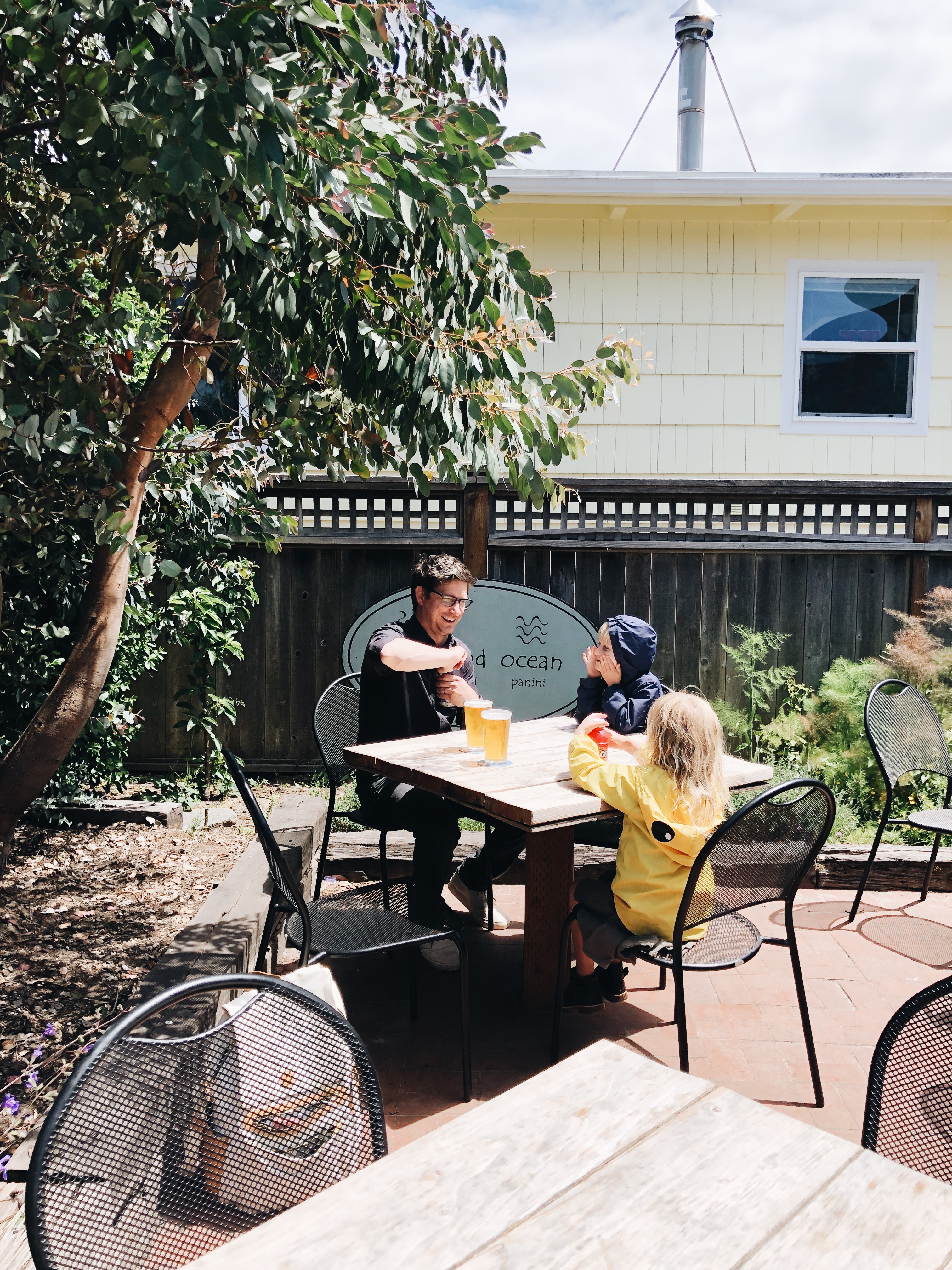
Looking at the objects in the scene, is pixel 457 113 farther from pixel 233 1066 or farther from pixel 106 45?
pixel 233 1066

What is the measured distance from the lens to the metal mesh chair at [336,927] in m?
2.38

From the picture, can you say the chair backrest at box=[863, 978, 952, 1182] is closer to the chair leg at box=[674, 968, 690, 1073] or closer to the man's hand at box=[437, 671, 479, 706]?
the chair leg at box=[674, 968, 690, 1073]

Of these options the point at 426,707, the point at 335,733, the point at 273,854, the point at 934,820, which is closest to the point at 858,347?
→ the point at 934,820

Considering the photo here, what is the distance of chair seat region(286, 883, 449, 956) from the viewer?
2.59m

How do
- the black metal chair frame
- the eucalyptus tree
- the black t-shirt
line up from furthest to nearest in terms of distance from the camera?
the black metal chair frame → the black t-shirt → the eucalyptus tree

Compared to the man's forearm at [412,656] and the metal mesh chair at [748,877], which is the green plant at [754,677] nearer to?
the man's forearm at [412,656]

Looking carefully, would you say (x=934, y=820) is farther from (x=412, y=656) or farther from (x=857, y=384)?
(x=857, y=384)

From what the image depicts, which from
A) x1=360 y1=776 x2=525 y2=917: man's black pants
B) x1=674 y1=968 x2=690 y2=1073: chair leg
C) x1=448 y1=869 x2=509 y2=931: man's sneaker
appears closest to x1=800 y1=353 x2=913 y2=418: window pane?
x1=448 y1=869 x2=509 y2=931: man's sneaker

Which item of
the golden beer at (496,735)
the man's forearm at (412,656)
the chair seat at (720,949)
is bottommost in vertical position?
the chair seat at (720,949)

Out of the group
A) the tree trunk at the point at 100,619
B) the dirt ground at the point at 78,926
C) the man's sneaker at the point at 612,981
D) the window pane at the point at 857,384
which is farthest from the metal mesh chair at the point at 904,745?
the window pane at the point at 857,384

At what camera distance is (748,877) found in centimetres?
249

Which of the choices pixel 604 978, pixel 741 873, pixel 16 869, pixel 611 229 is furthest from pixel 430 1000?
pixel 611 229

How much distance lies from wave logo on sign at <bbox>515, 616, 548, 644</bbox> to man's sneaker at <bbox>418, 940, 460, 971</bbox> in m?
2.32

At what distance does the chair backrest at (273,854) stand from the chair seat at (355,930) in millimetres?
104
